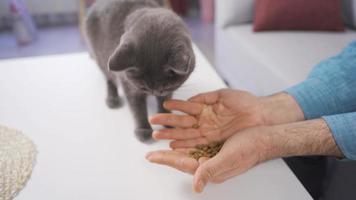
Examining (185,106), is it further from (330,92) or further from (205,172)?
(330,92)

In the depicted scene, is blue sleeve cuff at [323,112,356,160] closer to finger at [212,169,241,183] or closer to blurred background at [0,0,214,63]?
finger at [212,169,241,183]

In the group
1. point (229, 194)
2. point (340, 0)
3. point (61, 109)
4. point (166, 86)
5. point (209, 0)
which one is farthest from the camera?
point (209, 0)

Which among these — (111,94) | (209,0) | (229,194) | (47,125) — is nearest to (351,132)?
(229,194)

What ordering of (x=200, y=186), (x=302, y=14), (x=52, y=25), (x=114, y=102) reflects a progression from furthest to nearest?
(x=52, y=25), (x=302, y=14), (x=114, y=102), (x=200, y=186)

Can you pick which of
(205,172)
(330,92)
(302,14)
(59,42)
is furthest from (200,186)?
(59,42)

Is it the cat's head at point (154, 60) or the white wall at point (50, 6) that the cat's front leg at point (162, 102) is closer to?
the cat's head at point (154, 60)

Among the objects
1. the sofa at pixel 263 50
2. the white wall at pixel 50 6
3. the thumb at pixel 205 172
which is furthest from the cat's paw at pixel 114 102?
the white wall at pixel 50 6

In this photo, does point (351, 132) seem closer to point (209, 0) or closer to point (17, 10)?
point (209, 0)
